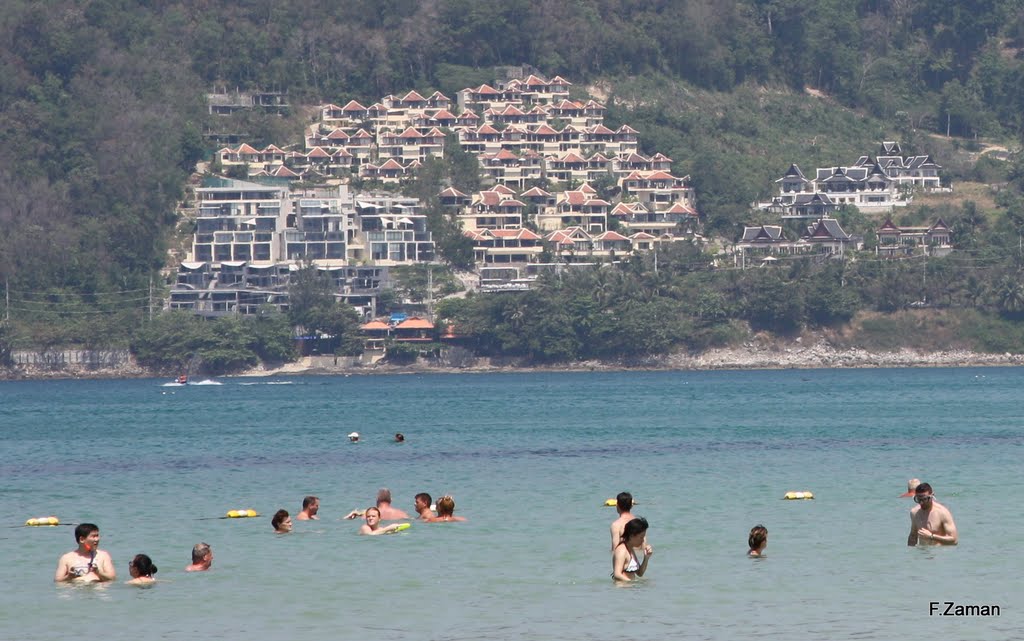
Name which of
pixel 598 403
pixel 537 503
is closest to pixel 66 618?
pixel 537 503

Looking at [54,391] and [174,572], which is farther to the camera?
[54,391]

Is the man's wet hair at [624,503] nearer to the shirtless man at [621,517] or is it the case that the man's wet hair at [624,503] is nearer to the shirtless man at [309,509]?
the shirtless man at [621,517]

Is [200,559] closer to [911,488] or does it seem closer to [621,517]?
[621,517]

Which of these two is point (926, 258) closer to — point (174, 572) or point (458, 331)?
point (458, 331)

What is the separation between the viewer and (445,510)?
144ft

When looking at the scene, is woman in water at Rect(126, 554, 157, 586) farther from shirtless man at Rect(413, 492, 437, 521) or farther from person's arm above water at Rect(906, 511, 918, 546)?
person's arm above water at Rect(906, 511, 918, 546)

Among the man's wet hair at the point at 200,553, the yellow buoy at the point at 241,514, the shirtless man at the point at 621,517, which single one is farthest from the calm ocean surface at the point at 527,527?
the shirtless man at the point at 621,517

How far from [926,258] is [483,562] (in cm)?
16494

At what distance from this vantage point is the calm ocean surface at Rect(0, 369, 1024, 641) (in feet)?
107

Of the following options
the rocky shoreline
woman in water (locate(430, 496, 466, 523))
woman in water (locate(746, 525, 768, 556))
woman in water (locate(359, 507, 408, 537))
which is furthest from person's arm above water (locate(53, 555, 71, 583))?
the rocky shoreline

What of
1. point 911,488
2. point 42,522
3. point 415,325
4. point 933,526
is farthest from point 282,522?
point 415,325

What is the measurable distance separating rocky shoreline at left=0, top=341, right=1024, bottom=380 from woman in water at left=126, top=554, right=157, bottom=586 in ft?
518

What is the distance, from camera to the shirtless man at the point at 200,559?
37.6 metres

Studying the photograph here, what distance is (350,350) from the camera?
19462 centimetres
